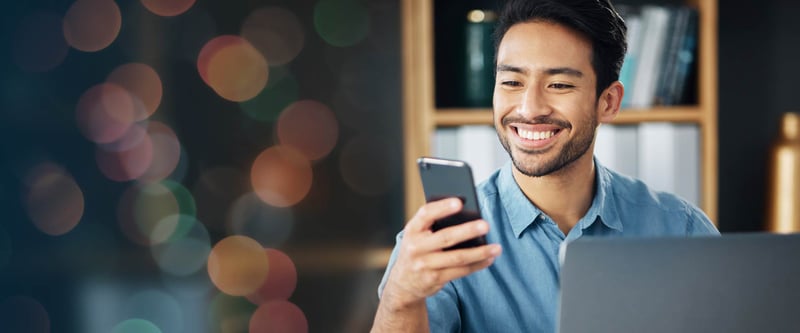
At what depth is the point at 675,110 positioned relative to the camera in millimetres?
2105

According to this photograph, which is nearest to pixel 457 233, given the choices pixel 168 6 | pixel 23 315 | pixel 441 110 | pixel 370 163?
pixel 441 110

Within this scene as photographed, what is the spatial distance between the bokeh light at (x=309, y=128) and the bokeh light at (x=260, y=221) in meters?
0.19

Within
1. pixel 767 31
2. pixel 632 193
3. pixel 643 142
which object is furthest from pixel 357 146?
pixel 767 31

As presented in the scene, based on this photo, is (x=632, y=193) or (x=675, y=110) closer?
(x=632, y=193)

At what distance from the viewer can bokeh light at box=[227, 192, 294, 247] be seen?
2316mm

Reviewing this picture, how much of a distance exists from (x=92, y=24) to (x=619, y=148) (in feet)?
4.74

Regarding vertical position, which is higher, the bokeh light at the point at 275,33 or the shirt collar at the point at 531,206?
the bokeh light at the point at 275,33

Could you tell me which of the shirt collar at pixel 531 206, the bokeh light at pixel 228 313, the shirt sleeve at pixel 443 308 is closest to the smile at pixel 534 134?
the shirt collar at pixel 531 206

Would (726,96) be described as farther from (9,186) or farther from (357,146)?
(9,186)

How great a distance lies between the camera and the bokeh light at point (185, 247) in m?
2.26

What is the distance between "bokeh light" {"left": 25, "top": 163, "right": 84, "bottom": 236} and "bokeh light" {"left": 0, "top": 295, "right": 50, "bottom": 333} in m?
0.20

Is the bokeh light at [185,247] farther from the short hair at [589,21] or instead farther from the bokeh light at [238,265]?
the short hair at [589,21]

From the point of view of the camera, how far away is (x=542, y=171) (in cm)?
131

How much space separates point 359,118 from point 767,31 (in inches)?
48.6
